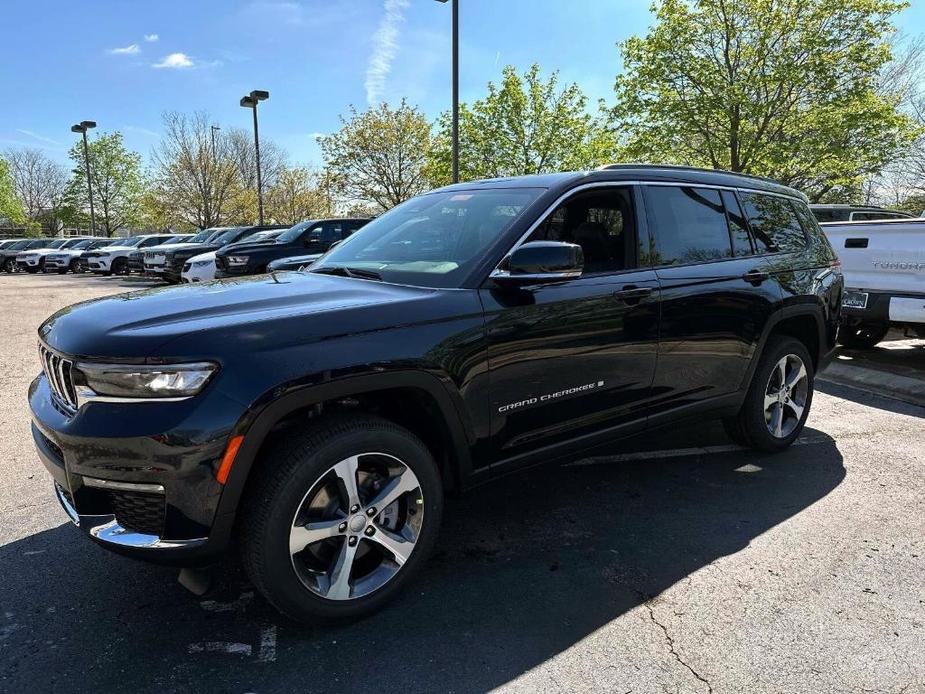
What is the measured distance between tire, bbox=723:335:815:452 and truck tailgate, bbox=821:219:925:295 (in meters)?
2.75

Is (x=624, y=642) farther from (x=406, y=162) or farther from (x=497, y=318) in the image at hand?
(x=406, y=162)

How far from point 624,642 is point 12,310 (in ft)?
46.9

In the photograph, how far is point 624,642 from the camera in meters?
2.48

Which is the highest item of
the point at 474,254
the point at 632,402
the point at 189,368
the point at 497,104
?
the point at 497,104

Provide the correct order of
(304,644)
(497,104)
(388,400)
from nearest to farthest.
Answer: (304,644), (388,400), (497,104)

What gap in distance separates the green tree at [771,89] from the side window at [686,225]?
637 inches

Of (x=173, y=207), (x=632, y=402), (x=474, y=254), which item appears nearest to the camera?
(x=474, y=254)

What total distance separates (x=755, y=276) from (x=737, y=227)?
34 centimetres

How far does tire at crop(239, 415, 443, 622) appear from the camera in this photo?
231 centimetres

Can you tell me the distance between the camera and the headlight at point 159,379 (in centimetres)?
216

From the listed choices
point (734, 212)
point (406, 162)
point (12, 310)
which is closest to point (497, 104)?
point (406, 162)

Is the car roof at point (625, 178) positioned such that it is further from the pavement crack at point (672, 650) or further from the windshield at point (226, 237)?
the windshield at point (226, 237)

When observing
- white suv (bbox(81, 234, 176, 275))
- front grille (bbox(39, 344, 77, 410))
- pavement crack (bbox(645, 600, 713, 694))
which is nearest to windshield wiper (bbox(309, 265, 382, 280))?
front grille (bbox(39, 344, 77, 410))

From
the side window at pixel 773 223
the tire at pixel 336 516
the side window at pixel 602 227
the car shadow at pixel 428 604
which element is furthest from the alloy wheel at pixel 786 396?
the tire at pixel 336 516
